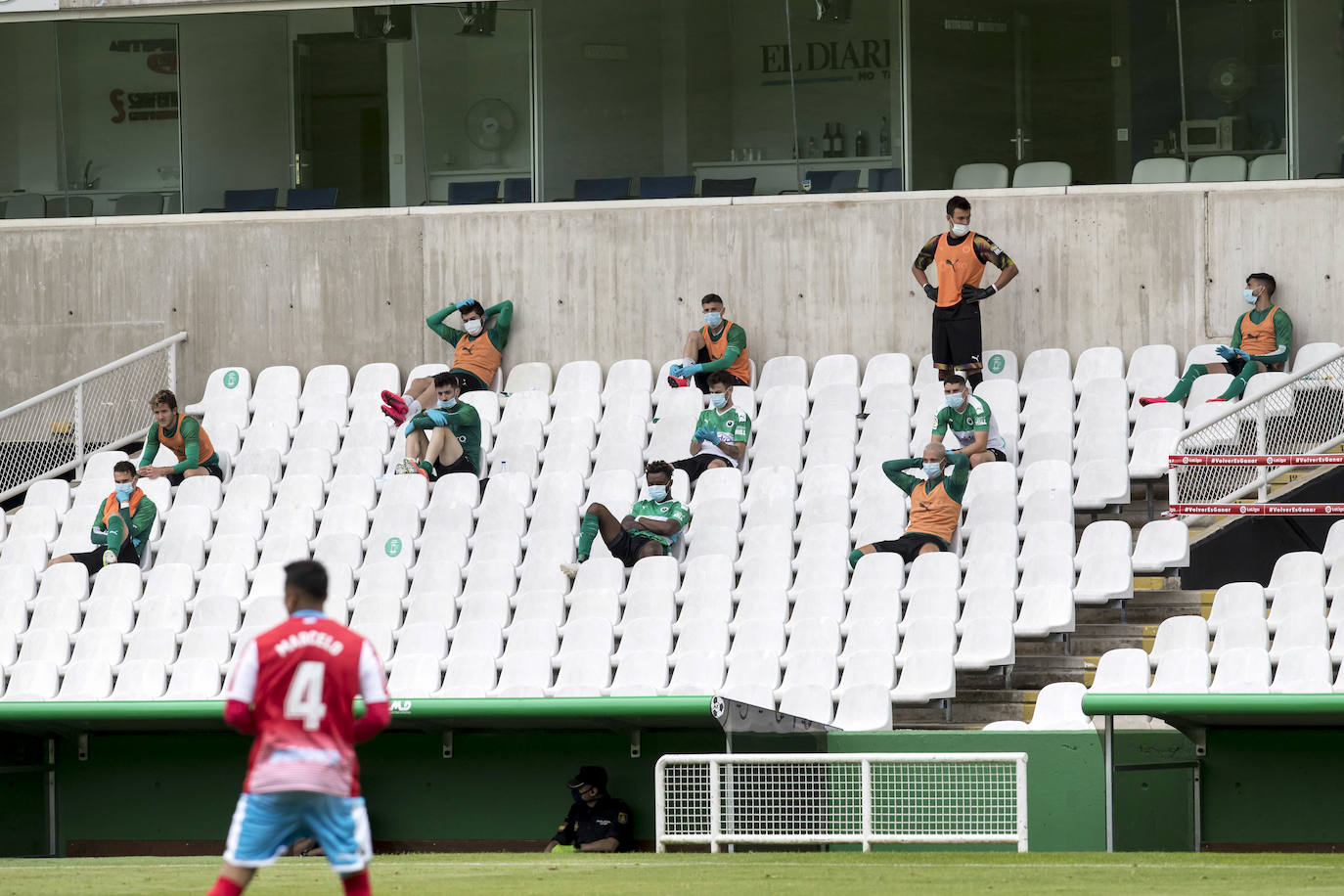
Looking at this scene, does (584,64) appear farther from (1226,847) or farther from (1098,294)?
(1226,847)

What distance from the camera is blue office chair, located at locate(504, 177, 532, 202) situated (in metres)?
17.6

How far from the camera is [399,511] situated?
578 inches

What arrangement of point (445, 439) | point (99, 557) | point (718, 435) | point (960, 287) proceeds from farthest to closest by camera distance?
1. point (960, 287)
2. point (445, 439)
3. point (99, 557)
4. point (718, 435)

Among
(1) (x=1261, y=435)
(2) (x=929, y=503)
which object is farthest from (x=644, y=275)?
(1) (x=1261, y=435)

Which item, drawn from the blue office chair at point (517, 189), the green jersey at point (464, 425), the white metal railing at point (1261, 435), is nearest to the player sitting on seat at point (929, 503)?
the white metal railing at point (1261, 435)

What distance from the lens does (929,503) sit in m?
13.4

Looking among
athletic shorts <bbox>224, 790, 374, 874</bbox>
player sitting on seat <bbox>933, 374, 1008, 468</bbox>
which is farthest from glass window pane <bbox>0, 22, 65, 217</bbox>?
athletic shorts <bbox>224, 790, 374, 874</bbox>

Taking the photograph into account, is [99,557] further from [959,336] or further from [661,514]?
[959,336]

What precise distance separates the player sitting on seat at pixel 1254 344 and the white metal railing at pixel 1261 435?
48 centimetres

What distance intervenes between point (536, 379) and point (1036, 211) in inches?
176

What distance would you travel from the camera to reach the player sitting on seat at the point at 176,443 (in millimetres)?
15734

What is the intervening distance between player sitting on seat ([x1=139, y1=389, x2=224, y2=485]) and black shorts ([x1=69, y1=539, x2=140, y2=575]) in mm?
1006

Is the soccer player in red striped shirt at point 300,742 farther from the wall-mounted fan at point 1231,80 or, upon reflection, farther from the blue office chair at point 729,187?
the wall-mounted fan at point 1231,80

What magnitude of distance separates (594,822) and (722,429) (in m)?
4.24
